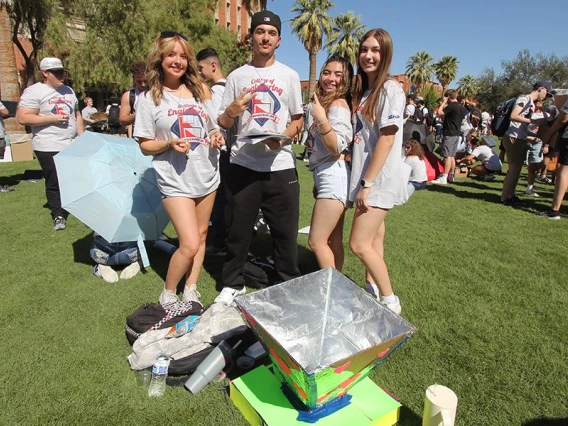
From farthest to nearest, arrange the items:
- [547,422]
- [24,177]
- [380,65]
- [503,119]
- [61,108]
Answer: [24,177] < [503,119] < [61,108] < [380,65] < [547,422]

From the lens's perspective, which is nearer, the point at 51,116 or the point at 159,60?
the point at 159,60

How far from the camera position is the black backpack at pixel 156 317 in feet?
8.68

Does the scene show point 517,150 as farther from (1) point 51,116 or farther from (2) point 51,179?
(2) point 51,179

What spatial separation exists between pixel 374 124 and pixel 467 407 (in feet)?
5.80

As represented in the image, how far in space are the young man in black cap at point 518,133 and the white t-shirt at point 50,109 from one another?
6696mm

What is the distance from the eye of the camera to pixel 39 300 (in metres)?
3.30

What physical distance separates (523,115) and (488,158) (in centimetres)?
328

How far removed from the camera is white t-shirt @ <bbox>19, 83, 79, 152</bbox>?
4.80m

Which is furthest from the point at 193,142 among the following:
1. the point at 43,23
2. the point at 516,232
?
the point at 43,23

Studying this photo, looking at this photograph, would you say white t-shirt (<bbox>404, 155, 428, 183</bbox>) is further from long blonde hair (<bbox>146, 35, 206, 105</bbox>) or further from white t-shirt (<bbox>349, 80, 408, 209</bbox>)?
long blonde hair (<bbox>146, 35, 206, 105</bbox>)

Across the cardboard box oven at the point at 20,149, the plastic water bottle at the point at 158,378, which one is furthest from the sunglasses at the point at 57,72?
the cardboard box oven at the point at 20,149

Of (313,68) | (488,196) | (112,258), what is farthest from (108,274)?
(313,68)

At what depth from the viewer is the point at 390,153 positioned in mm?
2609

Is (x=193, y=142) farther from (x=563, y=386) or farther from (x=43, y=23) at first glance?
(x=43, y=23)
